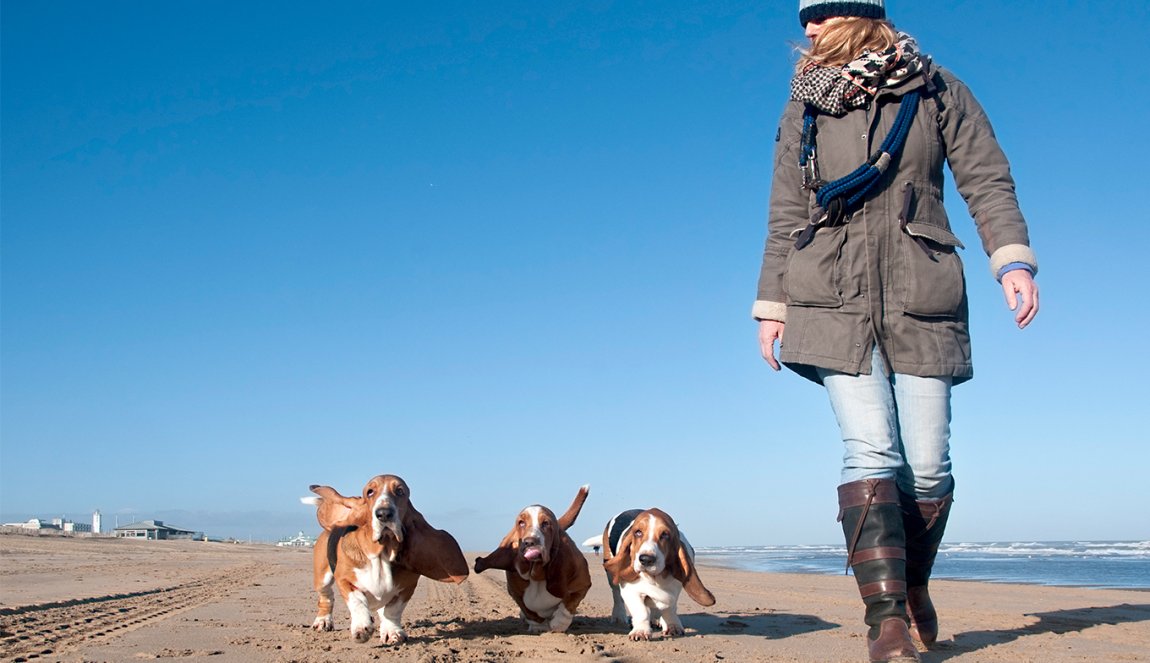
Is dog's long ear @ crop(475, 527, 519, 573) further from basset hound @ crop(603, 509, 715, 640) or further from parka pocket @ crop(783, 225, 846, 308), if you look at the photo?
parka pocket @ crop(783, 225, 846, 308)

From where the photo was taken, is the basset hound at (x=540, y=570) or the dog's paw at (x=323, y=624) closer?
the basset hound at (x=540, y=570)

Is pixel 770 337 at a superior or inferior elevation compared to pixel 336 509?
superior

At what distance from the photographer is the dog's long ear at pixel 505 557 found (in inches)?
237

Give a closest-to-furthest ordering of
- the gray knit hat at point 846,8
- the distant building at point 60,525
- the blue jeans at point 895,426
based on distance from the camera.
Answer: the blue jeans at point 895,426, the gray knit hat at point 846,8, the distant building at point 60,525

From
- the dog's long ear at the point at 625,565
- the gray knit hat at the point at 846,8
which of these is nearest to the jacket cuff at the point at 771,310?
the gray knit hat at the point at 846,8

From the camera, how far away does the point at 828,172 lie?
13.4 ft

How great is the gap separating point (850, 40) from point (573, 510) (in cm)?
368

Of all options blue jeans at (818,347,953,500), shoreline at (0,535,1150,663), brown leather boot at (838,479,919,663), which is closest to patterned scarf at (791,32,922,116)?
blue jeans at (818,347,953,500)

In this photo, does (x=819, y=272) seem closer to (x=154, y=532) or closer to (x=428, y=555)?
(x=428, y=555)

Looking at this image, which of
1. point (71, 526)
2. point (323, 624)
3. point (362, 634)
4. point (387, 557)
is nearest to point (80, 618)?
point (323, 624)

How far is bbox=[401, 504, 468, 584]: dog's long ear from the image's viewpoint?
541 centimetres

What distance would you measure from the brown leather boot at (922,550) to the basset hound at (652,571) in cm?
145

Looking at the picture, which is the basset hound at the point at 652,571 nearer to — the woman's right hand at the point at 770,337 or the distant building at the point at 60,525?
the woman's right hand at the point at 770,337

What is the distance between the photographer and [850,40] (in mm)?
4090
